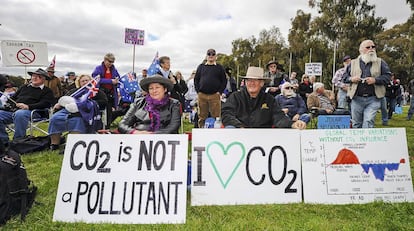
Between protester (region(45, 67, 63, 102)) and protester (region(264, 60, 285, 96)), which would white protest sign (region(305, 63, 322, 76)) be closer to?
protester (region(264, 60, 285, 96))

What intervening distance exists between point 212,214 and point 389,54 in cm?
4213

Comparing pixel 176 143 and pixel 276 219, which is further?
pixel 176 143

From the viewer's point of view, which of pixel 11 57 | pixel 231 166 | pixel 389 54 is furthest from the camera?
pixel 389 54

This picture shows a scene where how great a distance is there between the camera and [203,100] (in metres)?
5.73

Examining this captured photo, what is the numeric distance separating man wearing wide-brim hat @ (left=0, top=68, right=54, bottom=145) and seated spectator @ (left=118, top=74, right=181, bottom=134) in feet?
8.45

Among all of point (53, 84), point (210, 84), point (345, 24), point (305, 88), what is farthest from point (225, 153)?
point (345, 24)

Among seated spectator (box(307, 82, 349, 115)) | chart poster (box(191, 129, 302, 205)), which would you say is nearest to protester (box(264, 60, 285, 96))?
seated spectator (box(307, 82, 349, 115))

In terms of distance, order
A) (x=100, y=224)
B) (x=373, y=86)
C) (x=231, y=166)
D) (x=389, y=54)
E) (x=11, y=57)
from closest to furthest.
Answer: (x=100, y=224) < (x=231, y=166) < (x=373, y=86) < (x=11, y=57) < (x=389, y=54)

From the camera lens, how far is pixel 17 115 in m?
4.74

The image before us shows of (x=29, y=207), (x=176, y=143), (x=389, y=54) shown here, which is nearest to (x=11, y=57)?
(x=29, y=207)

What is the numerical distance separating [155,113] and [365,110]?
2953 millimetres

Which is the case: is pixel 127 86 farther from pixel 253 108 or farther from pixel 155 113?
pixel 253 108

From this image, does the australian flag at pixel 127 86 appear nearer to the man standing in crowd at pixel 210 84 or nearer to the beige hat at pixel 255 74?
the man standing in crowd at pixel 210 84

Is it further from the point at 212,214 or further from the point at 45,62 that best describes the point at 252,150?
the point at 45,62
